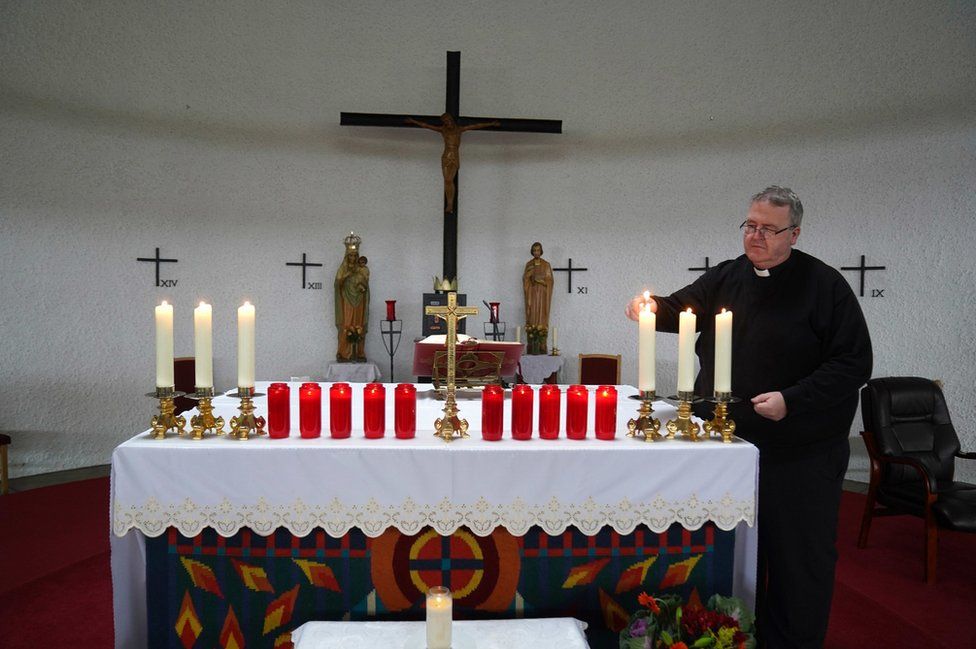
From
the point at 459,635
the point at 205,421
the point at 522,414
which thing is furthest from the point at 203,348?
the point at 459,635

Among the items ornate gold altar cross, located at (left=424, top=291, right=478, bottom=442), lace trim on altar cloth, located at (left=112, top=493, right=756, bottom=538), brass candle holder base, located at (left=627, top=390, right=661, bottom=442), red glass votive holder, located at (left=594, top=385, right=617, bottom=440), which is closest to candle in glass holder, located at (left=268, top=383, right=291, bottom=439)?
lace trim on altar cloth, located at (left=112, top=493, right=756, bottom=538)

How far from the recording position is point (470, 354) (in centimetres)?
282

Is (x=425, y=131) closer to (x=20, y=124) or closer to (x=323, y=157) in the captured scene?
(x=323, y=157)

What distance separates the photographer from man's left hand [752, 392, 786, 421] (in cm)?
223

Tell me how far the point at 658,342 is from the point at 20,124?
6.91 meters

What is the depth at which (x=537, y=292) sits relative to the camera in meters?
7.13

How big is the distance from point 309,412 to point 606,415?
102 cm

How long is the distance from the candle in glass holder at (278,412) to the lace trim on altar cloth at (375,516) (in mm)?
229

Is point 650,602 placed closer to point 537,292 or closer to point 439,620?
point 439,620

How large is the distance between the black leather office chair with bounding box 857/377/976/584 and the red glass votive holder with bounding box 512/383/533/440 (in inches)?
124

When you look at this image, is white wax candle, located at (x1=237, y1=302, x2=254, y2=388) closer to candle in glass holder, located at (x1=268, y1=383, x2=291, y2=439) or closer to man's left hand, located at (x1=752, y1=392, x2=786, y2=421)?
candle in glass holder, located at (x1=268, y1=383, x2=291, y2=439)

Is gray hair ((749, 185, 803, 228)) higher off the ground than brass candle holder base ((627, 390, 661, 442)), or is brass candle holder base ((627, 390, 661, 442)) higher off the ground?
gray hair ((749, 185, 803, 228))

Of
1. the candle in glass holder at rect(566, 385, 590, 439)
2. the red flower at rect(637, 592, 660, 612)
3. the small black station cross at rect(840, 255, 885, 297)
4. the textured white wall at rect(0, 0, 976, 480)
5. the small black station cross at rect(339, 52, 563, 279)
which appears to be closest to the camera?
the red flower at rect(637, 592, 660, 612)

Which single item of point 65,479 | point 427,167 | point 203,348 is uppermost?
point 427,167
